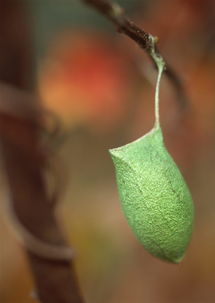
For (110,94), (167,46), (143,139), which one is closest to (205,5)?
(167,46)

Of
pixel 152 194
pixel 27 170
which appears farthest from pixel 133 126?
pixel 152 194

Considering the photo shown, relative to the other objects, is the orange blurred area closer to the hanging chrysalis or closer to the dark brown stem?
the dark brown stem

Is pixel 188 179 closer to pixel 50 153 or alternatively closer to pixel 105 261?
pixel 105 261

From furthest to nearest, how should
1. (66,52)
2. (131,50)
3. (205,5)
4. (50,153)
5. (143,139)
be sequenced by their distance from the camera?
(66,52), (131,50), (205,5), (50,153), (143,139)

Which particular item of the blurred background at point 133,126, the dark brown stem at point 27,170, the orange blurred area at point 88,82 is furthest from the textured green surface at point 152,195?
the orange blurred area at point 88,82

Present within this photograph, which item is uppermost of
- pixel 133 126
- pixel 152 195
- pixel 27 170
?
pixel 133 126

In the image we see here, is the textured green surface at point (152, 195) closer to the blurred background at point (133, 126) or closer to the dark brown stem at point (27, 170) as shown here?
the dark brown stem at point (27, 170)

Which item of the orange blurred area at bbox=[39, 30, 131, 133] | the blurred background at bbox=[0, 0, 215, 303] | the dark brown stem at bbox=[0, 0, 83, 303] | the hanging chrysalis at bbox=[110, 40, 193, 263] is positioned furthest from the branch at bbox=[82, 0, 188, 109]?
the orange blurred area at bbox=[39, 30, 131, 133]

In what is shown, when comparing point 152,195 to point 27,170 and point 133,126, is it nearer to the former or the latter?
point 27,170
